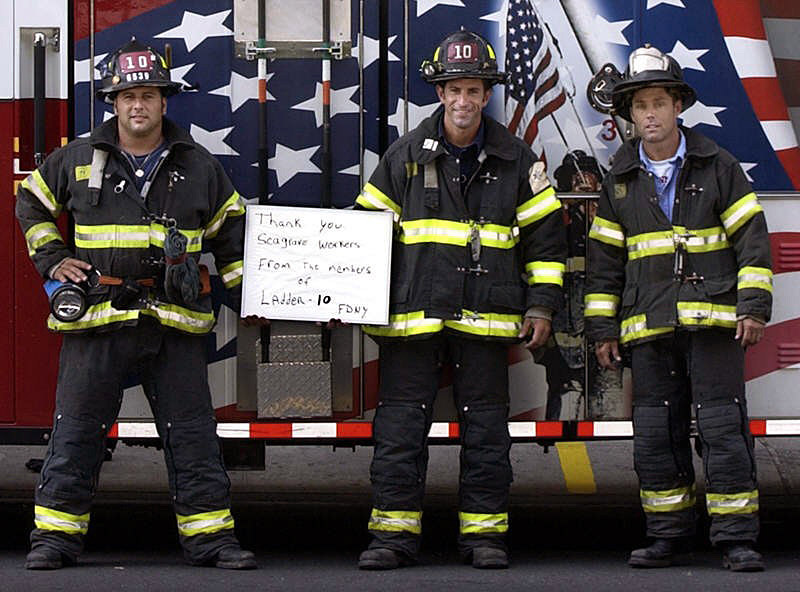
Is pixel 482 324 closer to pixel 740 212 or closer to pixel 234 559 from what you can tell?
pixel 740 212

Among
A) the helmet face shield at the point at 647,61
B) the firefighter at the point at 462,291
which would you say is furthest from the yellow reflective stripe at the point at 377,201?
the helmet face shield at the point at 647,61

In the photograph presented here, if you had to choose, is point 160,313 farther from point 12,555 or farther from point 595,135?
point 595,135

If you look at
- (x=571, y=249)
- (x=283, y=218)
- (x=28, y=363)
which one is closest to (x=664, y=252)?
(x=571, y=249)

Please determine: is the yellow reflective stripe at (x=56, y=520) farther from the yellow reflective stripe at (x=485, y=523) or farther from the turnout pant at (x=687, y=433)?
the turnout pant at (x=687, y=433)

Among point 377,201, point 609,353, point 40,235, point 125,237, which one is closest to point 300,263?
point 377,201

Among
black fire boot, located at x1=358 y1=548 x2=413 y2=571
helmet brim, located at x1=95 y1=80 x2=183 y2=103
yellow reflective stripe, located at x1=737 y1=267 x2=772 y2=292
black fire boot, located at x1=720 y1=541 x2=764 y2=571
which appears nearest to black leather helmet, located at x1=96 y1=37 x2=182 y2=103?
helmet brim, located at x1=95 y1=80 x2=183 y2=103

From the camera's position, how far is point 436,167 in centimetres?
688

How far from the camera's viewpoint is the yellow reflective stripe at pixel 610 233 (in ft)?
22.8

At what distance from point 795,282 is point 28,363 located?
132 inches

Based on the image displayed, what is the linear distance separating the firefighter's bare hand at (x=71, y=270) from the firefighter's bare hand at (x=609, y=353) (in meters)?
2.17

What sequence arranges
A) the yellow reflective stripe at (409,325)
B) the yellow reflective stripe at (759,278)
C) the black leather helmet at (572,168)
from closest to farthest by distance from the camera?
the yellow reflective stripe at (759,278) → the yellow reflective stripe at (409,325) → the black leather helmet at (572,168)

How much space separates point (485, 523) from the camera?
22.6 feet

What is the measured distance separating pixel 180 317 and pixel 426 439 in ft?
3.77

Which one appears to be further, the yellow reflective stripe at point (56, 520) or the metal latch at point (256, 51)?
the metal latch at point (256, 51)
